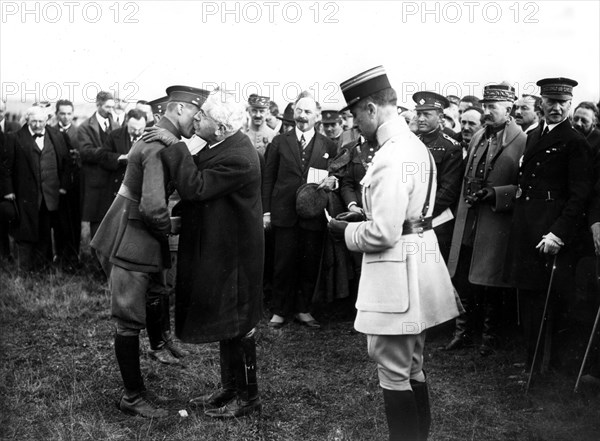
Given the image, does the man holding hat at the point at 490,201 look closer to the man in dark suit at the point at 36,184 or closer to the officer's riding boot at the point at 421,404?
the officer's riding boot at the point at 421,404

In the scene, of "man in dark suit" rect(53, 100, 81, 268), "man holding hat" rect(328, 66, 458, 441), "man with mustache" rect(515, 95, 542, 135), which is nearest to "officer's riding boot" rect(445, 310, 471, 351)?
"man with mustache" rect(515, 95, 542, 135)

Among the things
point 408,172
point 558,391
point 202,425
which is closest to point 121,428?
point 202,425

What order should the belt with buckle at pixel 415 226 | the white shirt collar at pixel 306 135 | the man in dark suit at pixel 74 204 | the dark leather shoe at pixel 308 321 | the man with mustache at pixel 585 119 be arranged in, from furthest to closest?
1. the man in dark suit at pixel 74 204
2. the white shirt collar at pixel 306 135
3. the dark leather shoe at pixel 308 321
4. the man with mustache at pixel 585 119
5. the belt with buckle at pixel 415 226

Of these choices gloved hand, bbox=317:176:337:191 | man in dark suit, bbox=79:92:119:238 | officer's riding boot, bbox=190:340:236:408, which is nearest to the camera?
officer's riding boot, bbox=190:340:236:408

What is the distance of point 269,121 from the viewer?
11414 mm

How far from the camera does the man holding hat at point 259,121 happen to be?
8359mm

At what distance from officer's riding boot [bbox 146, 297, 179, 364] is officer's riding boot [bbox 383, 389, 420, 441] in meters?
2.73

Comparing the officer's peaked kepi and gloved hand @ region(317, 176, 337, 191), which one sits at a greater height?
the officer's peaked kepi

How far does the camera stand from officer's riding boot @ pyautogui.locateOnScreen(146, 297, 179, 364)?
5.88 meters

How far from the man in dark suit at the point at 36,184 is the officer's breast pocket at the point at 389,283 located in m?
6.59

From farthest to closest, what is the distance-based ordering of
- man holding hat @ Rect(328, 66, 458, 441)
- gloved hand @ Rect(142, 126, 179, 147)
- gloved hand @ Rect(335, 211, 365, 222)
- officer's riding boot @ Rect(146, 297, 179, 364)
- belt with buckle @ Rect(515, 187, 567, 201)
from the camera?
officer's riding boot @ Rect(146, 297, 179, 364)
belt with buckle @ Rect(515, 187, 567, 201)
gloved hand @ Rect(142, 126, 179, 147)
gloved hand @ Rect(335, 211, 365, 222)
man holding hat @ Rect(328, 66, 458, 441)

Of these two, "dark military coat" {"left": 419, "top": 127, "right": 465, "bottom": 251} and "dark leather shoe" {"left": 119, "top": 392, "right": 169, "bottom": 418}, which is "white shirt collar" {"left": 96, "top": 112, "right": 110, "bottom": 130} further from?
"dark leather shoe" {"left": 119, "top": 392, "right": 169, "bottom": 418}

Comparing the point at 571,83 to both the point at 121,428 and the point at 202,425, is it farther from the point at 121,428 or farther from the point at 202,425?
the point at 121,428

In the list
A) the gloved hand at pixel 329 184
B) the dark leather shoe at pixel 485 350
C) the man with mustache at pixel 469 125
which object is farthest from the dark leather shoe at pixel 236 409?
the man with mustache at pixel 469 125
